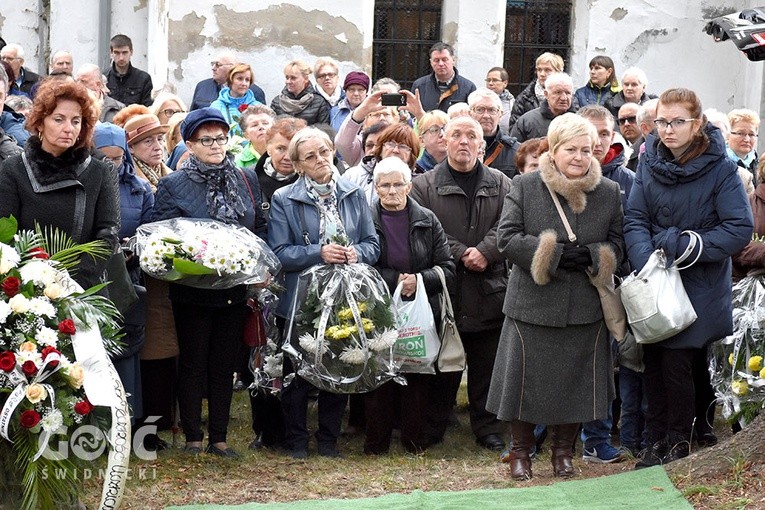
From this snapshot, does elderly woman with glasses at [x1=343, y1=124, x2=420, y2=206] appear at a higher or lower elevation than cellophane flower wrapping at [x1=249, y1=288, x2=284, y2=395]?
higher

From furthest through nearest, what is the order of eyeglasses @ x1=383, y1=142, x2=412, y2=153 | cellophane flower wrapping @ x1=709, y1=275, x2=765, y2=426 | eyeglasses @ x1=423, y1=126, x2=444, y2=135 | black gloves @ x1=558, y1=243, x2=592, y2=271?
1. eyeglasses @ x1=423, y1=126, x2=444, y2=135
2. eyeglasses @ x1=383, y1=142, x2=412, y2=153
3. cellophane flower wrapping @ x1=709, y1=275, x2=765, y2=426
4. black gloves @ x1=558, y1=243, x2=592, y2=271

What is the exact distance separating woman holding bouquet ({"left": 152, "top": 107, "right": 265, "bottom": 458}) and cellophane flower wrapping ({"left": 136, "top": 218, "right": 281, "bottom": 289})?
165 mm

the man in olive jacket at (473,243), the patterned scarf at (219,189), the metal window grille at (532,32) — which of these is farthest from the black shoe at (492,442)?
the metal window grille at (532,32)

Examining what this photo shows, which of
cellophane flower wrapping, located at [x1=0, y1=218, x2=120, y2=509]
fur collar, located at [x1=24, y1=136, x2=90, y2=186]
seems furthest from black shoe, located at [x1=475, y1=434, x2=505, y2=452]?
fur collar, located at [x1=24, y1=136, x2=90, y2=186]

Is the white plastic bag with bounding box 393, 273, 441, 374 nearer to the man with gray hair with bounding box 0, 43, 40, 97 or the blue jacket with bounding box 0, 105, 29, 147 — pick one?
the blue jacket with bounding box 0, 105, 29, 147

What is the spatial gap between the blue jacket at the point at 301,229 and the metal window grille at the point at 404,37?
7.18m

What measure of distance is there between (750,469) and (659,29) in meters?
8.73

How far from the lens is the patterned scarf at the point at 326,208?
7418mm

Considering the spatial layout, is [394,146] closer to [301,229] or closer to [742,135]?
[301,229]

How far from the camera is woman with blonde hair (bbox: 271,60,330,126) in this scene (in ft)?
37.4

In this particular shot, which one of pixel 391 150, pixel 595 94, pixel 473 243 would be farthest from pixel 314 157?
pixel 595 94

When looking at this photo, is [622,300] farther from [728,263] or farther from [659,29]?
[659,29]

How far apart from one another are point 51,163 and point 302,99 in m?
5.28

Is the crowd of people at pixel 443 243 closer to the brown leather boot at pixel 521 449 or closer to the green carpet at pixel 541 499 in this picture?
the brown leather boot at pixel 521 449
